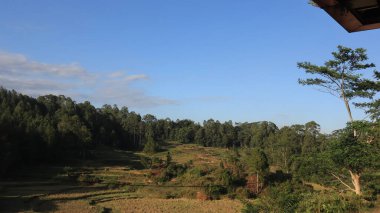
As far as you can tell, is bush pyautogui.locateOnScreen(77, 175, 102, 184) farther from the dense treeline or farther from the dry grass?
the dry grass

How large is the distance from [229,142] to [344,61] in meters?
92.7

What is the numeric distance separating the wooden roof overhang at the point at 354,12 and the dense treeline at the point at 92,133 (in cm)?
2004

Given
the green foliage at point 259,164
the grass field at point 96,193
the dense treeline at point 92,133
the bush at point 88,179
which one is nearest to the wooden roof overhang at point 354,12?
the dense treeline at point 92,133

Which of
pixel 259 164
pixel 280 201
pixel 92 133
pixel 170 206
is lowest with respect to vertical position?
pixel 170 206

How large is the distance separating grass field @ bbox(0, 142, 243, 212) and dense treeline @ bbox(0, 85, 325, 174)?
458 cm

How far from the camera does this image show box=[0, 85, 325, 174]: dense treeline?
49344 mm

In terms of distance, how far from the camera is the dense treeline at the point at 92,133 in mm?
49344

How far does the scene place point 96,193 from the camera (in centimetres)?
3512

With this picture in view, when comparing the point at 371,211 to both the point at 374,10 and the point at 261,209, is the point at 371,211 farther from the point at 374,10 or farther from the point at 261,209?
the point at 374,10

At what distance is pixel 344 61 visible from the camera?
55.2 feet

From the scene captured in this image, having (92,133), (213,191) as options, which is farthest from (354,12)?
(92,133)

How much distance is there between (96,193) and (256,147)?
28.3m

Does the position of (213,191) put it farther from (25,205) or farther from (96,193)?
(25,205)

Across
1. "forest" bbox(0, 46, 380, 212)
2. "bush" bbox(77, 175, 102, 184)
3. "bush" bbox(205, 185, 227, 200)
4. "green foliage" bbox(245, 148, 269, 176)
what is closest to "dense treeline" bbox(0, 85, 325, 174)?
"forest" bbox(0, 46, 380, 212)
